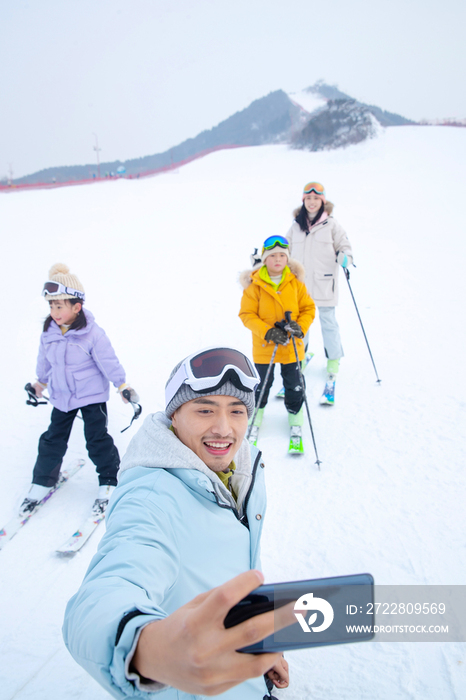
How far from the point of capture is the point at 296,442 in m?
4.06

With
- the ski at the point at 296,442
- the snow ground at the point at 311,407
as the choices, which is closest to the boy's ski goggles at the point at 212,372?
the snow ground at the point at 311,407

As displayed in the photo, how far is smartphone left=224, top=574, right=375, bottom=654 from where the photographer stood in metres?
0.63

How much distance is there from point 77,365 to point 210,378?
6.99ft

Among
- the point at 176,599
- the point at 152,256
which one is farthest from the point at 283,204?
the point at 176,599

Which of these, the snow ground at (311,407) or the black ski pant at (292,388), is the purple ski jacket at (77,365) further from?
the black ski pant at (292,388)

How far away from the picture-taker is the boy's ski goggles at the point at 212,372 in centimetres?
161

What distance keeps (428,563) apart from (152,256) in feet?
31.9

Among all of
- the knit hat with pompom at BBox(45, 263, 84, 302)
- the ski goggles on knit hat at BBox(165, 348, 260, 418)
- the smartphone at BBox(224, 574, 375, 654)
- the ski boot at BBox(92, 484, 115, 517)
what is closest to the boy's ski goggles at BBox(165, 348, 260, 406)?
the ski goggles on knit hat at BBox(165, 348, 260, 418)

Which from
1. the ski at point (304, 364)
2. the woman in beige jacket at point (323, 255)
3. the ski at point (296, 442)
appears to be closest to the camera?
the ski at point (296, 442)

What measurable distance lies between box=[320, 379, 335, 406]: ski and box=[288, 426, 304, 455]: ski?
817mm

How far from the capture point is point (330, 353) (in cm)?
511

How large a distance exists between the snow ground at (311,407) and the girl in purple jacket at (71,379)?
1.02 ft

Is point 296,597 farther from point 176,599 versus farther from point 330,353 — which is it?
point 330,353

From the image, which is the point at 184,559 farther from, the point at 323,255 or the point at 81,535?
the point at 323,255
